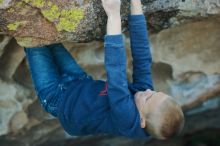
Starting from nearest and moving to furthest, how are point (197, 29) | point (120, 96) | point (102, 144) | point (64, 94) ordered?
point (120, 96) < point (64, 94) < point (197, 29) < point (102, 144)

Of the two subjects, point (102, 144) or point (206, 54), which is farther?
point (102, 144)

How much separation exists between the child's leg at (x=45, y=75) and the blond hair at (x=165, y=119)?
1.04ft

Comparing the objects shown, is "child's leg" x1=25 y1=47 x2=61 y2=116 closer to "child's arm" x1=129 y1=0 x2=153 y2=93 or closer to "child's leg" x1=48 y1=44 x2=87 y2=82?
"child's leg" x1=48 y1=44 x2=87 y2=82

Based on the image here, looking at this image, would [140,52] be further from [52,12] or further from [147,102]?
[52,12]

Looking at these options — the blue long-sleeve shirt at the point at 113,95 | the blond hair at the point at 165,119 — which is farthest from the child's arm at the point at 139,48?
the blond hair at the point at 165,119

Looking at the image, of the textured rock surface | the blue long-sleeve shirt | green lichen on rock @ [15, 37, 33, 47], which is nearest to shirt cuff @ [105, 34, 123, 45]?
the blue long-sleeve shirt

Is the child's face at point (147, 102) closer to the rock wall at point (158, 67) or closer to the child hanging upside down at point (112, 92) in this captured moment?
the child hanging upside down at point (112, 92)

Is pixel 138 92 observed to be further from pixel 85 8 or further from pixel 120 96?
pixel 85 8

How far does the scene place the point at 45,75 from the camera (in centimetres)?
143

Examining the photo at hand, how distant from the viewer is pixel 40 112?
194 cm

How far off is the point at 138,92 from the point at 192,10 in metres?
0.37

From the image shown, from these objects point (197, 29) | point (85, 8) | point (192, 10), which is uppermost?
point (85, 8)

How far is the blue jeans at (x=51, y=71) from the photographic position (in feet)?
4.67

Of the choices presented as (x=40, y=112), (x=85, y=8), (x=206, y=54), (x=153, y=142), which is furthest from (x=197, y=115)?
(x=85, y=8)
